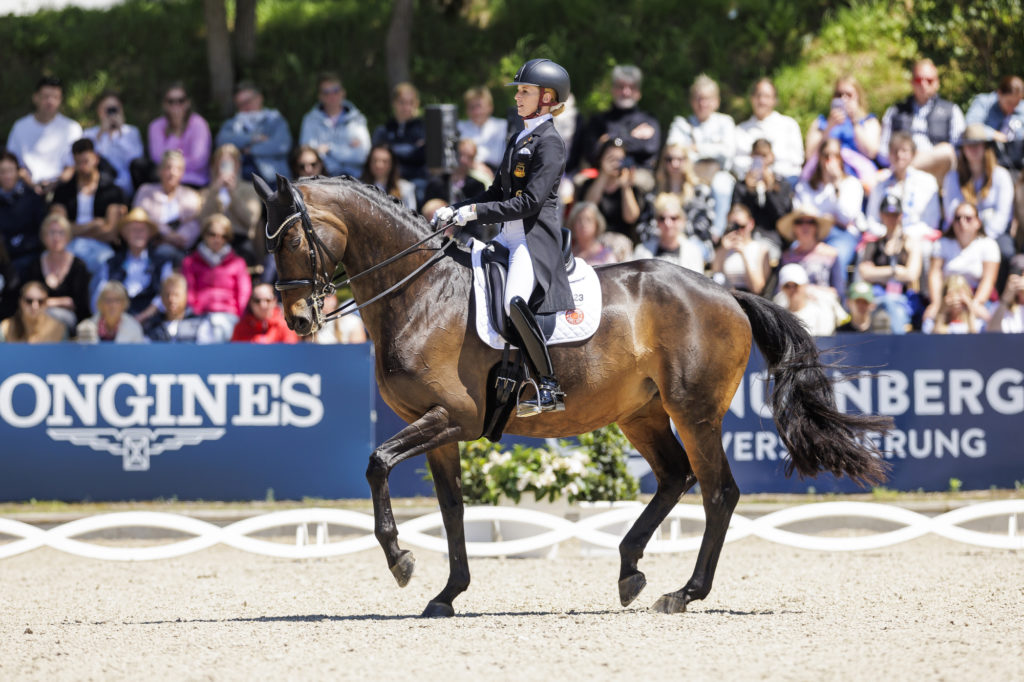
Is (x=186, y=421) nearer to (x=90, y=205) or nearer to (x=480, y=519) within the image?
(x=480, y=519)

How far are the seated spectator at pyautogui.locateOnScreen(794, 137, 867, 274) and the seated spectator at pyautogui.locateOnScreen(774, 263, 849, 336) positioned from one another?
134cm

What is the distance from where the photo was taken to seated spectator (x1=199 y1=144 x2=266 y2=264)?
13141mm

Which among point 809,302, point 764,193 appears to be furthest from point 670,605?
point 764,193

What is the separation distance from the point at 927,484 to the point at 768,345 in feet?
11.9

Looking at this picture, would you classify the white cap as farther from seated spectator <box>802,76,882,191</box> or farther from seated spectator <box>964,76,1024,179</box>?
seated spectator <box>964,76,1024,179</box>

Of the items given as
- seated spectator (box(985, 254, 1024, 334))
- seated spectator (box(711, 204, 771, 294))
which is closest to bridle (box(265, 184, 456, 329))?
seated spectator (box(711, 204, 771, 294))

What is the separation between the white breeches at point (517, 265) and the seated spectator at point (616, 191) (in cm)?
595

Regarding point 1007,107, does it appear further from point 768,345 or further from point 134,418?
point 134,418

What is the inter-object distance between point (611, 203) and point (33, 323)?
17.3 ft

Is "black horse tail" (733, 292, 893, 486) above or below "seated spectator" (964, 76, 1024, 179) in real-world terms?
below

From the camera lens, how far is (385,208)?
22.7 feet

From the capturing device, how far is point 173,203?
13453 millimetres

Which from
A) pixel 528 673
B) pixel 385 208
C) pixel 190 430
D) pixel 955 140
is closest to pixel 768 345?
pixel 385 208

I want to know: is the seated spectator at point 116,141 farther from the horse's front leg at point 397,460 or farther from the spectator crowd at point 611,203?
the horse's front leg at point 397,460
